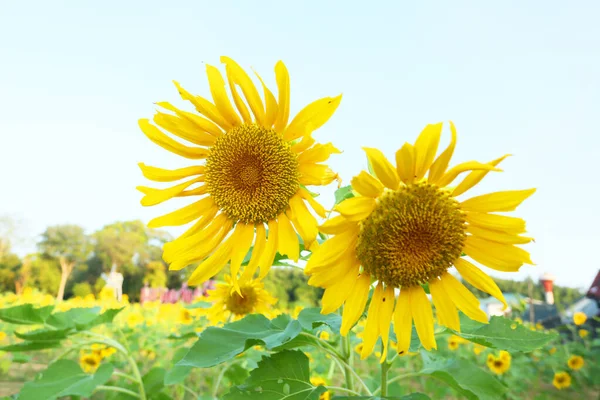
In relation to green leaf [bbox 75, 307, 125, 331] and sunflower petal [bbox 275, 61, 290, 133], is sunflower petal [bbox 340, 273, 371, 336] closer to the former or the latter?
sunflower petal [bbox 275, 61, 290, 133]

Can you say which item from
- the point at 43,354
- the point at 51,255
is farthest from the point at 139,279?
the point at 43,354

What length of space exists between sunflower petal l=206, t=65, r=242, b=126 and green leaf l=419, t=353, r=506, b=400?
891mm

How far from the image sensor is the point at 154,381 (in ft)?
6.17

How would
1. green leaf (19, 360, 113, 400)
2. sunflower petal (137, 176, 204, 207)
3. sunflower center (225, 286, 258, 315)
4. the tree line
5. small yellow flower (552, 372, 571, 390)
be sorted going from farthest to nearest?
1. the tree line
2. small yellow flower (552, 372, 571, 390)
3. sunflower center (225, 286, 258, 315)
4. green leaf (19, 360, 113, 400)
5. sunflower petal (137, 176, 204, 207)

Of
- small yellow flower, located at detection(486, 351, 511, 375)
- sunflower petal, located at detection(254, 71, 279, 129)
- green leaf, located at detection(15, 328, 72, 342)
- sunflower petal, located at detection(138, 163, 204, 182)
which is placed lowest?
small yellow flower, located at detection(486, 351, 511, 375)

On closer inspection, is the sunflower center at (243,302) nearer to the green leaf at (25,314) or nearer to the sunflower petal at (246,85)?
the green leaf at (25,314)

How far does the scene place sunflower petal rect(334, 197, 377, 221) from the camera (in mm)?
873

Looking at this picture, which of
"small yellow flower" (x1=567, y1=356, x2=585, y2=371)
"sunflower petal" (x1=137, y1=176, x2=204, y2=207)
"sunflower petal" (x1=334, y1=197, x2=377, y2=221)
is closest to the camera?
"sunflower petal" (x1=334, y1=197, x2=377, y2=221)

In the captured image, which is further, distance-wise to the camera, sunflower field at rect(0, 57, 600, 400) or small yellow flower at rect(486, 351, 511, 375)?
small yellow flower at rect(486, 351, 511, 375)

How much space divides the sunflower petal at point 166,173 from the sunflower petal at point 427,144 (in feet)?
2.10

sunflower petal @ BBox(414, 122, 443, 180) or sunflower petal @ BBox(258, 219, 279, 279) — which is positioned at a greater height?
sunflower petal @ BBox(414, 122, 443, 180)

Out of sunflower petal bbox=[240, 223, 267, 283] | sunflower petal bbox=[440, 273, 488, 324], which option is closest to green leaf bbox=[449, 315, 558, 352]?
sunflower petal bbox=[440, 273, 488, 324]

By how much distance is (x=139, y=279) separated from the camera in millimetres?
25500

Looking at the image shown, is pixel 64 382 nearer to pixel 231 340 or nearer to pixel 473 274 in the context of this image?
pixel 231 340
